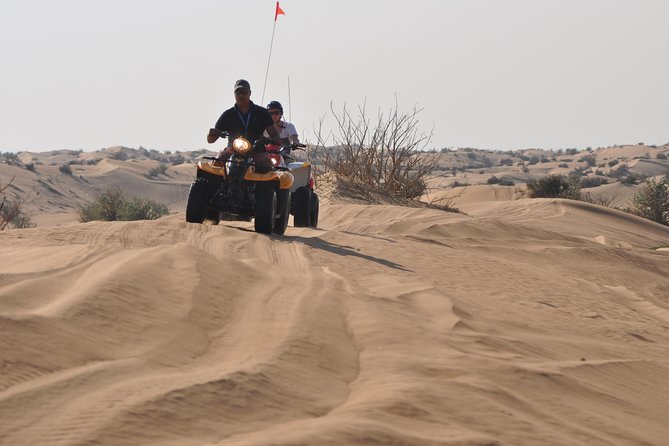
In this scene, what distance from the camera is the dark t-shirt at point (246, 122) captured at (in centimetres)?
1101

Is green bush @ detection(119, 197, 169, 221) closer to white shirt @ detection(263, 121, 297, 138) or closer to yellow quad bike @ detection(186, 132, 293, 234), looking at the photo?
white shirt @ detection(263, 121, 297, 138)

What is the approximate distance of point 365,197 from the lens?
19688mm

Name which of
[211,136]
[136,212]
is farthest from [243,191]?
[136,212]

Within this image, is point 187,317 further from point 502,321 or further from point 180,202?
point 180,202

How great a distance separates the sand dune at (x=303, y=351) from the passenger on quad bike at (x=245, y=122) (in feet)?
6.25

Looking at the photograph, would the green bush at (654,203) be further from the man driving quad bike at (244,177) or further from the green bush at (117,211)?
the man driving quad bike at (244,177)

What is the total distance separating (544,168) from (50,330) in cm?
6513

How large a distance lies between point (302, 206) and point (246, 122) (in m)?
2.22

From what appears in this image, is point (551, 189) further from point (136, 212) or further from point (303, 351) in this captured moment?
point (303, 351)

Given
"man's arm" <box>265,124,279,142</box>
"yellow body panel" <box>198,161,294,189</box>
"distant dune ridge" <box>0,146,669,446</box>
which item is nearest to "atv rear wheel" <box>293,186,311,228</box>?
"yellow body panel" <box>198,161,294,189</box>

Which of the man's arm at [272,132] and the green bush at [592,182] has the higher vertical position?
the man's arm at [272,132]

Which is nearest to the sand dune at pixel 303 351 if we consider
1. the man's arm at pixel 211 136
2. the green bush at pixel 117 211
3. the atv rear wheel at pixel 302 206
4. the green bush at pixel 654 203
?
the man's arm at pixel 211 136

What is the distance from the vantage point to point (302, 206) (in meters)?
13.0

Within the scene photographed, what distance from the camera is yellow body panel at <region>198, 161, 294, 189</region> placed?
1077cm
